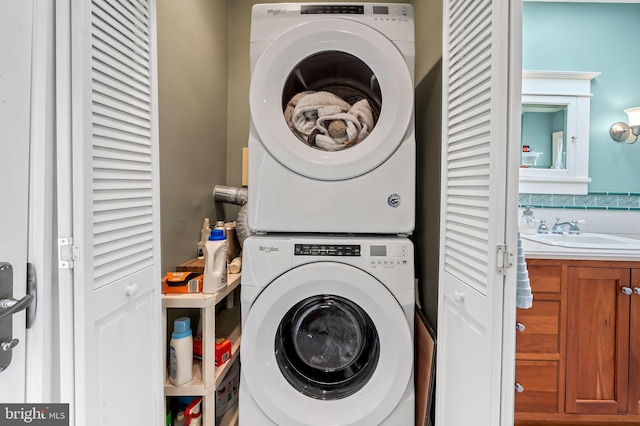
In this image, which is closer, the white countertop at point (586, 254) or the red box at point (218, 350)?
the red box at point (218, 350)

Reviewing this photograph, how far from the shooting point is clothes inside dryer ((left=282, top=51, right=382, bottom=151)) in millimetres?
1335

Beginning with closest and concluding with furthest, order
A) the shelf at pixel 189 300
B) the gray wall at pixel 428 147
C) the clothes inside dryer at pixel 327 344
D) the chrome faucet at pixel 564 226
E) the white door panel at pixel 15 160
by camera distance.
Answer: the white door panel at pixel 15 160 < the shelf at pixel 189 300 < the clothes inside dryer at pixel 327 344 < the gray wall at pixel 428 147 < the chrome faucet at pixel 564 226

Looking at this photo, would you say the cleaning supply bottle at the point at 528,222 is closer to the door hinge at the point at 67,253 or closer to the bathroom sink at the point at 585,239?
the bathroom sink at the point at 585,239

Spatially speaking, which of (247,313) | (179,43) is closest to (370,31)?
(179,43)

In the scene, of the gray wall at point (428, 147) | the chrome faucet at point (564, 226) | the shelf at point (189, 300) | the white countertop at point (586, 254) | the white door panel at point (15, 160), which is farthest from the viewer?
the chrome faucet at point (564, 226)

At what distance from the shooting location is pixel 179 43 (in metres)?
1.44

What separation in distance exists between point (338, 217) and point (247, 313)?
0.50 m

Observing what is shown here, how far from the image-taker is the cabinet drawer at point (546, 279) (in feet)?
5.20

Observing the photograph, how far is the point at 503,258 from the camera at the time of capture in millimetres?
796

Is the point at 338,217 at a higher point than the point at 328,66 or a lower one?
lower

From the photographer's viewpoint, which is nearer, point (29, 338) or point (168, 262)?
point (29, 338)

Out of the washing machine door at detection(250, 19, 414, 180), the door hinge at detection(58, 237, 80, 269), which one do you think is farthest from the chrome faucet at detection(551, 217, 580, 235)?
the door hinge at detection(58, 237, 80, 269)

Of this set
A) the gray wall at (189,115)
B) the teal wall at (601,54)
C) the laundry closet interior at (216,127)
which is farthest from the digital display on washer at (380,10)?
the teal wall at (601,54)

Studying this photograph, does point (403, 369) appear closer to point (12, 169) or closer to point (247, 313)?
point (247, 313)
